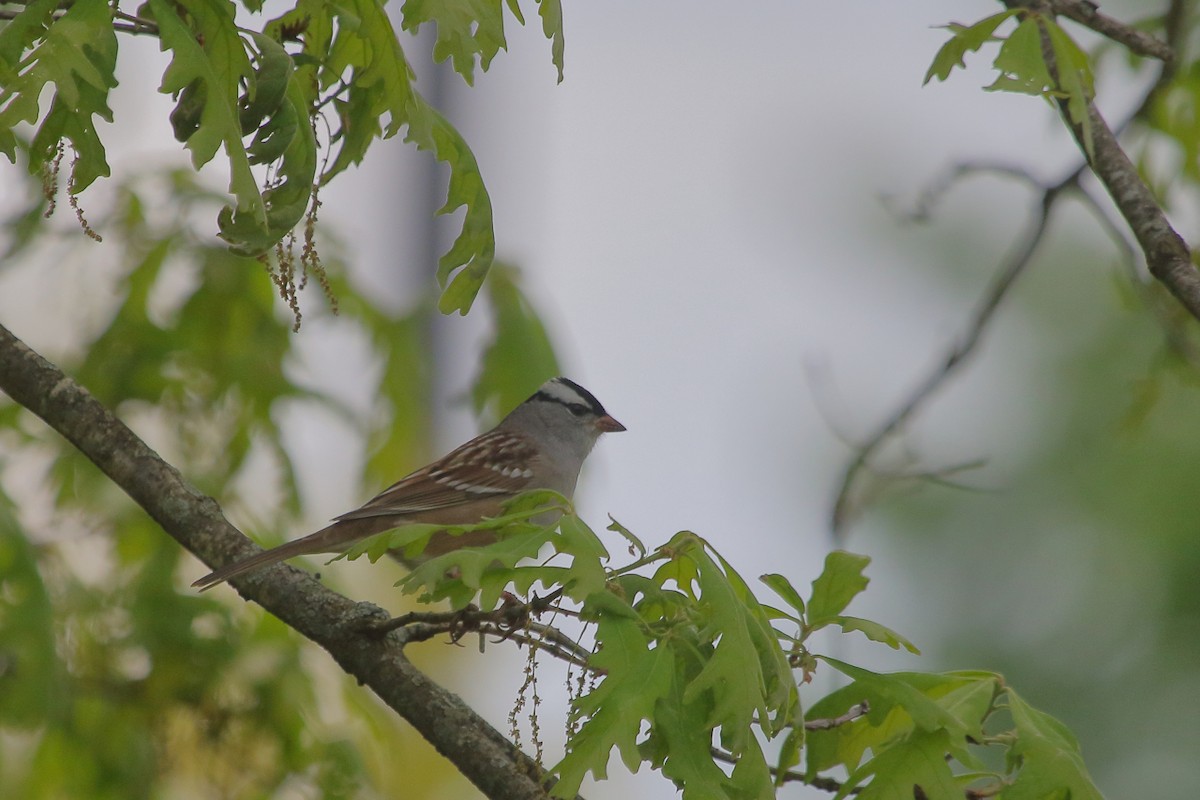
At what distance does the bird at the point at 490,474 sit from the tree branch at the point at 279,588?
26.0 inches

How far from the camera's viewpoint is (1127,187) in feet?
10.5

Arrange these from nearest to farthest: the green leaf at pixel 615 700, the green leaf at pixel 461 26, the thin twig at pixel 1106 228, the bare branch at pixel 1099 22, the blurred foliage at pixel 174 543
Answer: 1. the green leaf at pixel 615 700
2. the green leaf at pixel 461 26
3. the thin twig at pixel 1106 228
4. the bare branch at pixel 1099 22
5. the blurred foliage at pixel 174 543

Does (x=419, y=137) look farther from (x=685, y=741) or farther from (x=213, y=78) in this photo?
(x=685, y=741)

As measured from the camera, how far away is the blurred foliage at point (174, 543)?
163 inches

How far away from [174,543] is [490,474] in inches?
50.7

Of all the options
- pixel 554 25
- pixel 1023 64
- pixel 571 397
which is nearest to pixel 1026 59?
pixel 1023 64

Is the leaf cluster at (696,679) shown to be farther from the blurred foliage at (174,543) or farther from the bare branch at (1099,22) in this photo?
the blurred foliage at (174,543)

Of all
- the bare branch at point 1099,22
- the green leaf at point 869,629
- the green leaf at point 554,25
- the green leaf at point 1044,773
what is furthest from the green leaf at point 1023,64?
the green leaf at point 1044,773

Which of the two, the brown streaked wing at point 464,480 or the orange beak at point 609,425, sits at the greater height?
the orange beak at point 609,425

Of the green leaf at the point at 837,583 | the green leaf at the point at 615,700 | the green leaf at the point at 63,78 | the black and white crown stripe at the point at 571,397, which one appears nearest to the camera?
the green leaf at the point at 63,78

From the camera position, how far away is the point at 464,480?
4988 millimetres

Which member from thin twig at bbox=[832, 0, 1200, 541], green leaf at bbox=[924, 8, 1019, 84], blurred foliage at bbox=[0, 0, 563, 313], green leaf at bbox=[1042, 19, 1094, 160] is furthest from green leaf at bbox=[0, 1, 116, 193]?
thin twig at bbox=[832, 0, 1200, 541]

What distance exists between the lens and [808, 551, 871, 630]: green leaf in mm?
2600

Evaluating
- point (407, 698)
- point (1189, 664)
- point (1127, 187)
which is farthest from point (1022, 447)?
point (407, 698)
